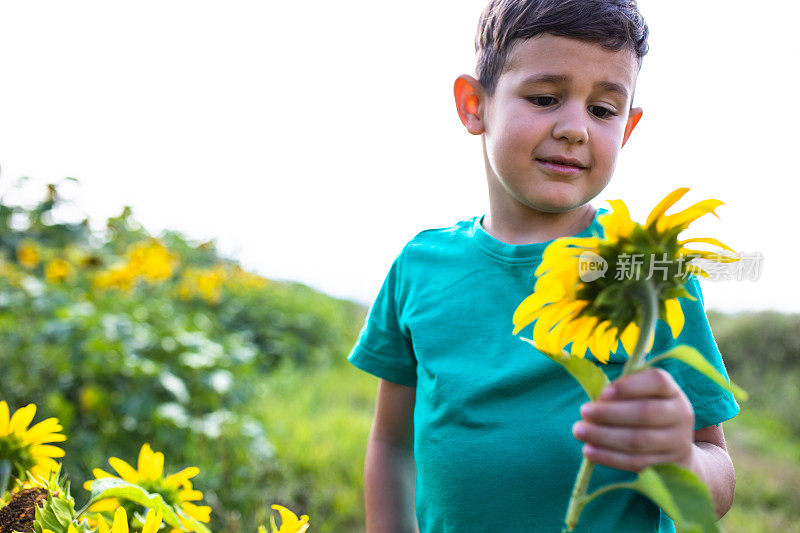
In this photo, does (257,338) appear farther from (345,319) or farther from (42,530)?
(42,530)

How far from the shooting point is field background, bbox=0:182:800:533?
247 centimetres

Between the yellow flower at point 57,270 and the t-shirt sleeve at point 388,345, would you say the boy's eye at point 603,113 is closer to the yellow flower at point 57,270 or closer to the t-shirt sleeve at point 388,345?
the t-shirt sleeve at point 388,345

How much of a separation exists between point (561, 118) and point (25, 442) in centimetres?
76

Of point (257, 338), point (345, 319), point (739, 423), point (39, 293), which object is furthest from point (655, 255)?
point (345, 319)

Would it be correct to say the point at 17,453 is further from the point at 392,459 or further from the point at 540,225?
the point at 540,225

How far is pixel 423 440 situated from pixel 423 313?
200 mm

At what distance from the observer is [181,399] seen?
2635 mm

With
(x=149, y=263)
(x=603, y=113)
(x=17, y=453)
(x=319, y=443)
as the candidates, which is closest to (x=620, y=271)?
(x=603, y=113)

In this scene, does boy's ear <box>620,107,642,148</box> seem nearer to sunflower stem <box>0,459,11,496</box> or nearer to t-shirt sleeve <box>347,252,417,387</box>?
t-shirt sleeve <box>347,252,417,387</box>

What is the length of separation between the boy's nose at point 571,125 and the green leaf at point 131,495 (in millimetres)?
624

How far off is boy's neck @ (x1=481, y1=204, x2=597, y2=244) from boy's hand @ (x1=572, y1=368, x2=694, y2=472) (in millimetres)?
548

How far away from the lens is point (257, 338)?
17.0ft

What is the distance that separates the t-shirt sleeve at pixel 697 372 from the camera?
87 cm

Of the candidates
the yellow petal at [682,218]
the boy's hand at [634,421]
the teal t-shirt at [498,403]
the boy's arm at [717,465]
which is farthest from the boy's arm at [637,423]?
the teal t-shirt at [498,403]
